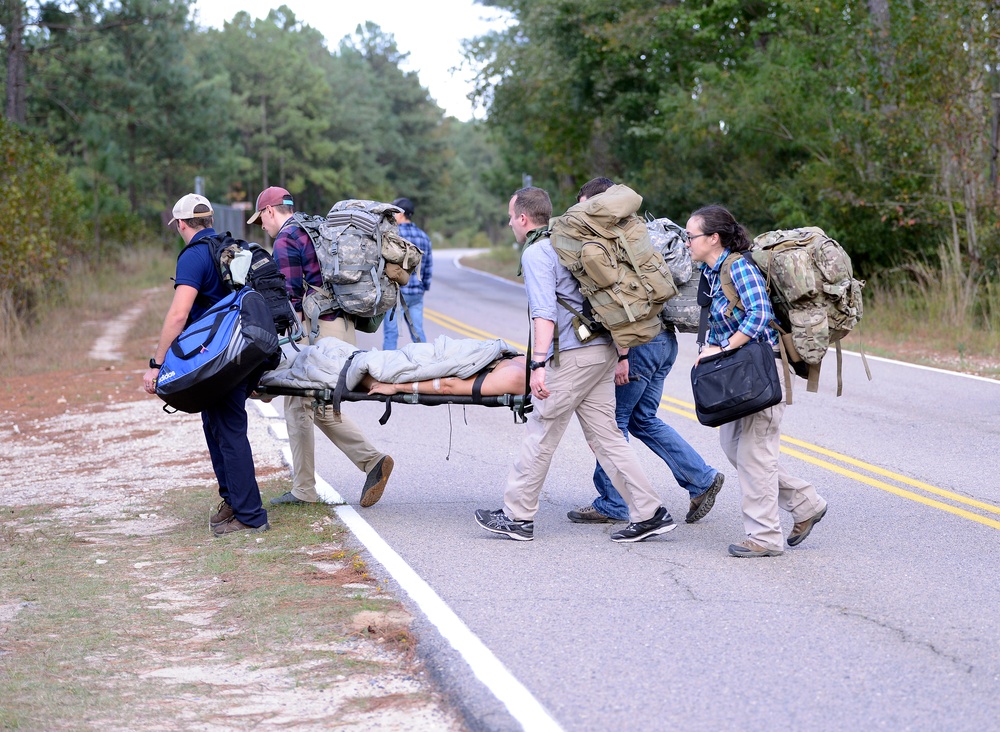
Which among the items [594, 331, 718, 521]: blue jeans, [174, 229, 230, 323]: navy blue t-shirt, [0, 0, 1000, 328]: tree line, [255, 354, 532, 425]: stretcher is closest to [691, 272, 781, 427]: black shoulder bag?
[594, 331, 718, 521]: blue jeans

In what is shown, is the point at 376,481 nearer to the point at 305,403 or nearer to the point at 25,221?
the point at 305,403

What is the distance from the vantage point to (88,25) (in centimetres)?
3186

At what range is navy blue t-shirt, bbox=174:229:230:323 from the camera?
6980 mm

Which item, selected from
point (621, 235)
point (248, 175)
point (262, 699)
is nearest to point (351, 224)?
point (621, 235)

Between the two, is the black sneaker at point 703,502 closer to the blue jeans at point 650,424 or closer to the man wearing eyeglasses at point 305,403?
the blue jeans at point 650,424

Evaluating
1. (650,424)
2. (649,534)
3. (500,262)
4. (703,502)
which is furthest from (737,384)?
(500,262)

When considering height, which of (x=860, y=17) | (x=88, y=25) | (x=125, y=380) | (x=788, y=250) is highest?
(x=88, y=25)

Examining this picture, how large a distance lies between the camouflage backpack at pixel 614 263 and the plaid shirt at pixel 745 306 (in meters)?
0.29

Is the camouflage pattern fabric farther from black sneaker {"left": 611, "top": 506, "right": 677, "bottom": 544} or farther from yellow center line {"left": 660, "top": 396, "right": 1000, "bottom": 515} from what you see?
yellow center line {"left": 660, "top": 396, "right": 1000, "bottom": 515}

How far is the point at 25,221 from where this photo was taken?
2072 cm

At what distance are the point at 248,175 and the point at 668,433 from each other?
7623 centimetres

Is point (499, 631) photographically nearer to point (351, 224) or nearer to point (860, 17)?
point (351, 224)

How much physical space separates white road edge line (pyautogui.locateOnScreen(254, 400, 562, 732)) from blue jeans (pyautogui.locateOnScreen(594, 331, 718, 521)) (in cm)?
153

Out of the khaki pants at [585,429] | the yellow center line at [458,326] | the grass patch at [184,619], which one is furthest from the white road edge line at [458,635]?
the yellow center line at [458,326]
